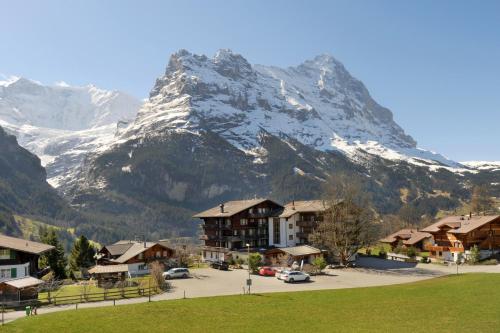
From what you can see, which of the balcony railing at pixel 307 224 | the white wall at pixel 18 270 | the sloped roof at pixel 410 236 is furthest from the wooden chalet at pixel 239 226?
the white wall at pixel 18 270

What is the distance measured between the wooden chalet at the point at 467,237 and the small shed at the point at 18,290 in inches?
3156

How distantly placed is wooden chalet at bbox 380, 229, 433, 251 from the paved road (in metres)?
29.6

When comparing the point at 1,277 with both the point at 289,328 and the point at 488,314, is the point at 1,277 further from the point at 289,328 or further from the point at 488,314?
the point at 488,314

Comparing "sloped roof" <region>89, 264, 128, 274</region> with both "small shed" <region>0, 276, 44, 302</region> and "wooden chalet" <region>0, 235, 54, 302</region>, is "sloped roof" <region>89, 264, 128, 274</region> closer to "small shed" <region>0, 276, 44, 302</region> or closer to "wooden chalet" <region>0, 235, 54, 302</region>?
"wooden chalet" <region>0, 235, 54, 302</region>

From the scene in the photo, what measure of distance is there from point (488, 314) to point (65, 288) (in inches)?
2172

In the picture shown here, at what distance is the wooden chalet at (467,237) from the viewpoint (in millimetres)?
98938

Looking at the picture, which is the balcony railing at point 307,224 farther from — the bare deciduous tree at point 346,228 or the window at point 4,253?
the window at point 4,253

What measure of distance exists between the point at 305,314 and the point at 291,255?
4520cm

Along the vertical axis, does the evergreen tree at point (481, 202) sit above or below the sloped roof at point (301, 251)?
above

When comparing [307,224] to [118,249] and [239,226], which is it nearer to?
[239,226]

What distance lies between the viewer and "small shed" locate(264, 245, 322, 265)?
91.8m

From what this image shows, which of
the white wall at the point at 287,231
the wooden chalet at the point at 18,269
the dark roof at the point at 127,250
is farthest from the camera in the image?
the white wall at the point at 287,231

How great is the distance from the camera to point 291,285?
222ft

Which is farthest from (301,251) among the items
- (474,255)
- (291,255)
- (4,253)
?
(4,253)
